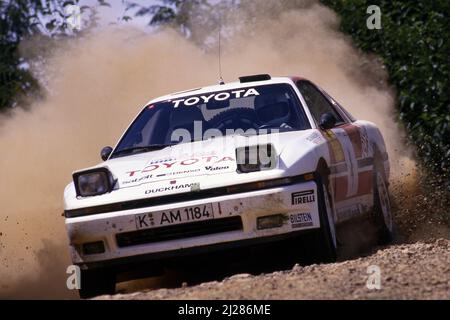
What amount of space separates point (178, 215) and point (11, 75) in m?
9.81

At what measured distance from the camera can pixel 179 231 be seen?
24.6 ft

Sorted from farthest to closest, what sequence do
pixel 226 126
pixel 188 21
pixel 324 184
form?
pixel 188 21
pixel 226 126
pixel 324 184

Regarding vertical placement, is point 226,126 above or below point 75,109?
above

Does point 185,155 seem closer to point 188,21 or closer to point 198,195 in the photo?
point 198,195

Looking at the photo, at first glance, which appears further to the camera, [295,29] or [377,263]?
[295,29]

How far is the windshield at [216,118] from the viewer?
28.6 feet

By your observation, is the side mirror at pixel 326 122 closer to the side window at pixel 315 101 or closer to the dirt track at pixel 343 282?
the side window at pixel 315 101

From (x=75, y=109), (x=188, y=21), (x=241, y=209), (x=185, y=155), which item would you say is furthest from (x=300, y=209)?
(x=188, y=21)

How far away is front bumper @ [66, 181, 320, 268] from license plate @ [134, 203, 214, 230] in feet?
0.09

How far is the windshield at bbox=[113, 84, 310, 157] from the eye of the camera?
28.6 feet

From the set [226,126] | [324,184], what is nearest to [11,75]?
[226,126]

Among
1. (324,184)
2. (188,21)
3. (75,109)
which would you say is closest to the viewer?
(324,184)

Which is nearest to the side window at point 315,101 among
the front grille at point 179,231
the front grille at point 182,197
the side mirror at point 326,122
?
the side mirror at point 326,122

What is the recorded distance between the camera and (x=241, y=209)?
24.2 ft
